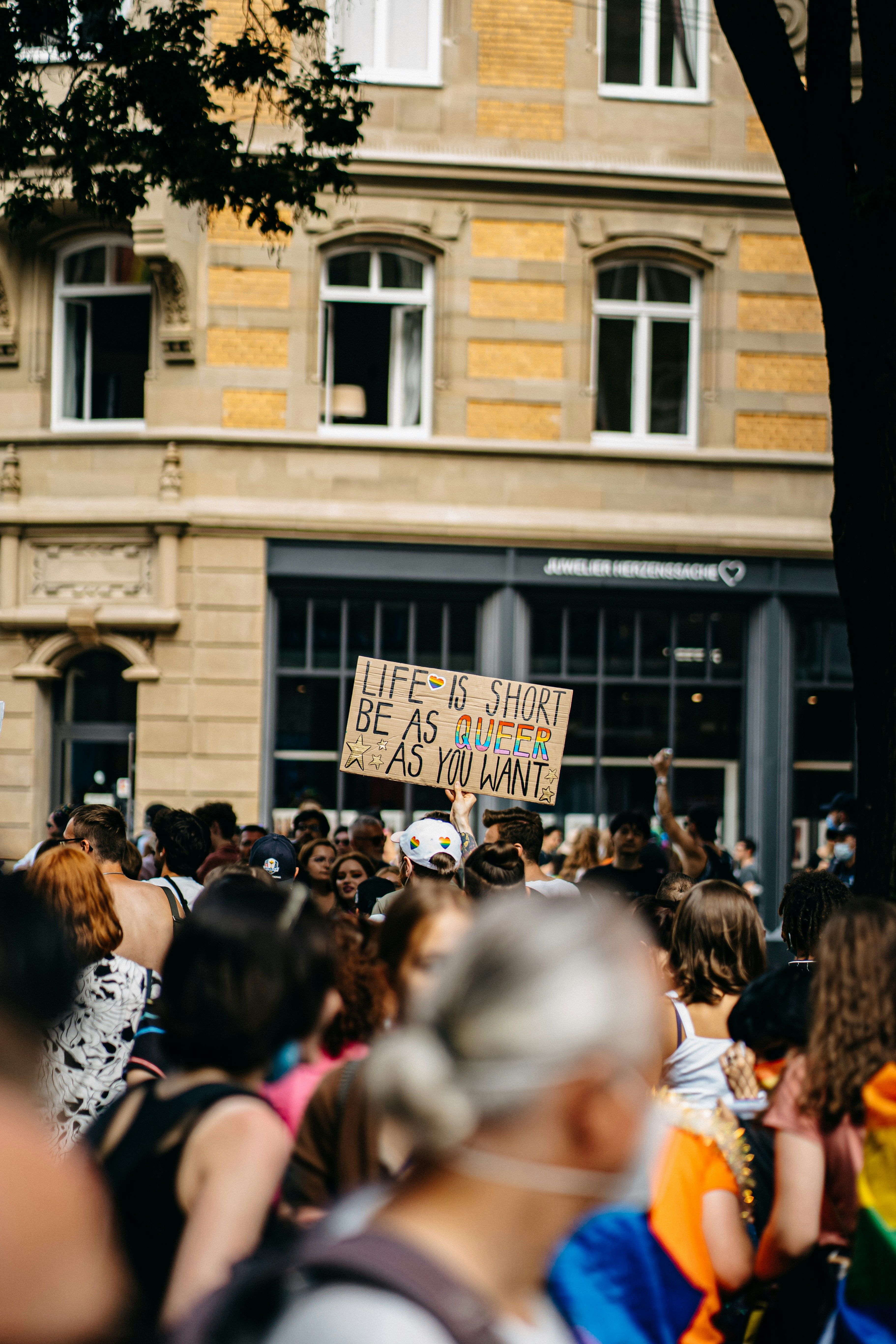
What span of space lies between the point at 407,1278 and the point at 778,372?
14107mm

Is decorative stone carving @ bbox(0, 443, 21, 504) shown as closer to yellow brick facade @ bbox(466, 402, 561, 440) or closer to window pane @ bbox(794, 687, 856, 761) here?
yellow brick facade @ bbox(466, 402, 561, 440)

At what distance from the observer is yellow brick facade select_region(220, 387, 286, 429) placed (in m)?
13.9

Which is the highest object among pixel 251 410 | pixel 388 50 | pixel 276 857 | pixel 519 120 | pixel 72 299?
pixel 388 50

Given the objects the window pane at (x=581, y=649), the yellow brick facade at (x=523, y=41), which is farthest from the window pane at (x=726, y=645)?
the yellow brick facade at (x=523, y=41)

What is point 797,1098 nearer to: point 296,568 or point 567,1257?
point 567,1257

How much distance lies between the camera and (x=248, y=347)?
13.9m

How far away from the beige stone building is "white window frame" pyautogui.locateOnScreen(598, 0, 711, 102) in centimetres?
3

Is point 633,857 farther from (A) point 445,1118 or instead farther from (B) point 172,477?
(B) point 172,477

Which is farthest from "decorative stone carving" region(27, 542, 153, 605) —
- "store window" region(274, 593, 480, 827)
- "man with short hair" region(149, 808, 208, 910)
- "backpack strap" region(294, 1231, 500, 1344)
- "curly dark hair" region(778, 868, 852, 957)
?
"backpack strap" region(294, 1231, 500, 1344)

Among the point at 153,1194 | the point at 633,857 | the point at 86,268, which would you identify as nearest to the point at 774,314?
the point at 86,268

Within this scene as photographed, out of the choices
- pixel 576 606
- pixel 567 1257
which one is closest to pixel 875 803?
pixel 567 1257

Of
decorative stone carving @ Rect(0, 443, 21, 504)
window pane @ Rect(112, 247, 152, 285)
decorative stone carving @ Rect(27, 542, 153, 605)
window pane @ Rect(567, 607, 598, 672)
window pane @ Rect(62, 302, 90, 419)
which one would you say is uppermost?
window pane @ Rect(112, 247, 152, 285)

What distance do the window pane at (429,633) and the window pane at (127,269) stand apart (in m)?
4.46

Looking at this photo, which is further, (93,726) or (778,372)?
(778,372)
